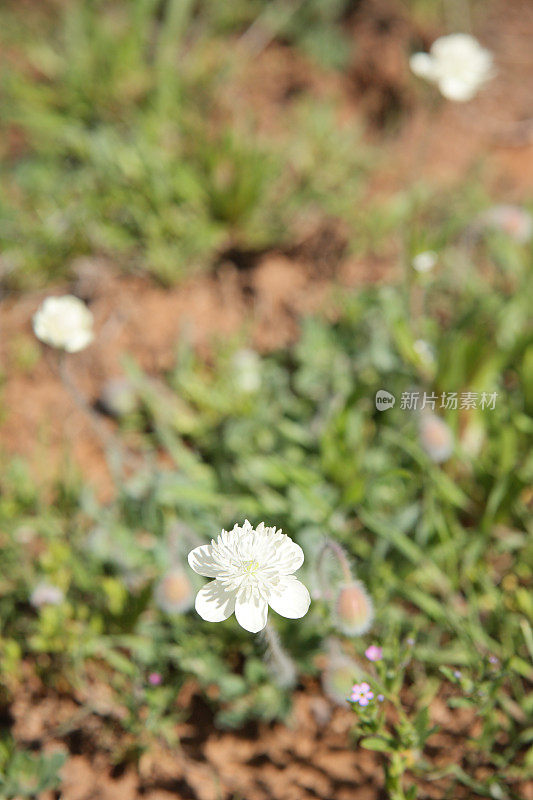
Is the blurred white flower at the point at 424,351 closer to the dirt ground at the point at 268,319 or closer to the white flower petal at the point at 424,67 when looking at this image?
the dirt ground at the point at 268,319

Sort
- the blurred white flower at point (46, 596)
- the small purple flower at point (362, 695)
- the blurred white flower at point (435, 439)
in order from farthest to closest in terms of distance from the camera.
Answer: the blurred white flower at point (435, 439), the blurred white flower at point (46, 596), the small purple flower at point (362, 695)

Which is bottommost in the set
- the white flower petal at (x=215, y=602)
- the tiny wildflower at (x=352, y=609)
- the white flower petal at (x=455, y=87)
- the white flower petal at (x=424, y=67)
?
the tiny wildflower at (x=352, y=609)

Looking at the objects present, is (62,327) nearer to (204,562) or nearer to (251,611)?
(204,562)

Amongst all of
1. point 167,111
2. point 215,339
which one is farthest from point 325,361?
point 167,111

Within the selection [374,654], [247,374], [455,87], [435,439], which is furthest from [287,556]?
[455,87]

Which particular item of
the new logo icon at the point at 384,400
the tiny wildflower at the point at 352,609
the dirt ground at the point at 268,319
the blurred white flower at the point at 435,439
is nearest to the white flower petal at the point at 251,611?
the tiny wildflower at the point at 352,609

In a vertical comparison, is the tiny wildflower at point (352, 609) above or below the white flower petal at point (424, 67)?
below
